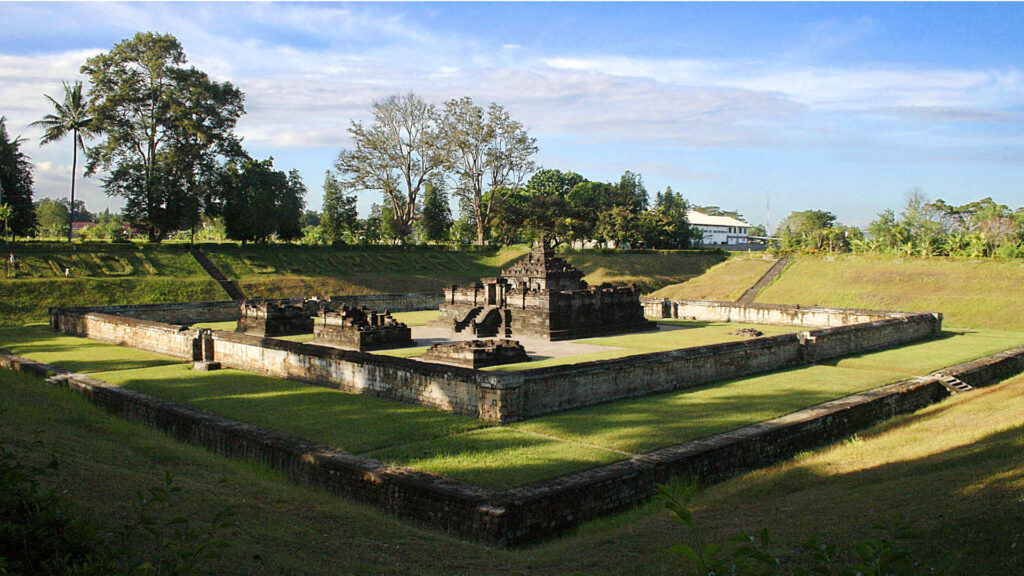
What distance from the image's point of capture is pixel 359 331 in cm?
1900

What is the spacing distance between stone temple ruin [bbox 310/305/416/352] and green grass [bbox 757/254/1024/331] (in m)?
19.0

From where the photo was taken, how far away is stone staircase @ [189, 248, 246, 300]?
103 feet

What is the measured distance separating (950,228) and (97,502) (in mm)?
68090

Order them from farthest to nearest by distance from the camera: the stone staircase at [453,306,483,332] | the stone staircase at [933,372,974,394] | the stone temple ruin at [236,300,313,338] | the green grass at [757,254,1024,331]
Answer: the green grass at [757,254,1024,331], the stone staircase at [453,306,483,332], the stone temple ruin at [236,300,313,338], the stone staircase at [933,372,974,394]

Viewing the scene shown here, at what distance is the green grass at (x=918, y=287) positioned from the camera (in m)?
25.8

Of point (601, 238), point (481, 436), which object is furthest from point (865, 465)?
point (601, 238)

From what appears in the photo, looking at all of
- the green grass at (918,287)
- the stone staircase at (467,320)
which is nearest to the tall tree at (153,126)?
the stone staircase at (467,320)

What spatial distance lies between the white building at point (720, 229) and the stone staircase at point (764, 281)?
57624 millimetres

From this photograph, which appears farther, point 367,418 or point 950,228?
point 950,228

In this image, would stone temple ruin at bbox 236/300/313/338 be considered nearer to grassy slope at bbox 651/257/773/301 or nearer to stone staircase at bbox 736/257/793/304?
grassy slope at bbox 651/257/773/301

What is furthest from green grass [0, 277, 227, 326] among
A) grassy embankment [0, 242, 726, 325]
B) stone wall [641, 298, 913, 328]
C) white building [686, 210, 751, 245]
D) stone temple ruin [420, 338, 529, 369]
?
white building [686, 210, 751, 245]

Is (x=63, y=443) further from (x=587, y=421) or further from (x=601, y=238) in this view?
(x=601, y=238)

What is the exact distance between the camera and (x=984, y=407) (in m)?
11.4

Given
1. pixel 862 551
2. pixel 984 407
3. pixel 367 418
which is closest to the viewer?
pixel 862 551
